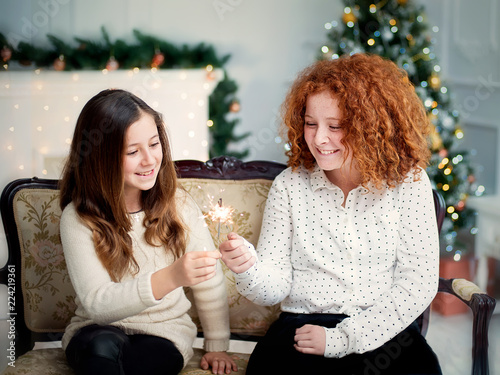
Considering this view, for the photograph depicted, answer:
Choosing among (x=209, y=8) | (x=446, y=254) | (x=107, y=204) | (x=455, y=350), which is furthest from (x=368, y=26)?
(x=107, y=204)

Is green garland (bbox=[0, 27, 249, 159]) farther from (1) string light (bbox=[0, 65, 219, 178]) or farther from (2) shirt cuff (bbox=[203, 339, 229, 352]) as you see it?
(2) shirt cuff (bbox=[203, 339, 229, 352])

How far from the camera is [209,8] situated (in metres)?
4.20

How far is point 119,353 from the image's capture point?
1.45 m

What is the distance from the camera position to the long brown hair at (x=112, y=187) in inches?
61.2

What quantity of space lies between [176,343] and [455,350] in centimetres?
171

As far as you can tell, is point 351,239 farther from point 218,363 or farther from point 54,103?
point 54,103

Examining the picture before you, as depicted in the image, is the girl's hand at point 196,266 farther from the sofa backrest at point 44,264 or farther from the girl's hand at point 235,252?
the sofa backrest at point 44,264

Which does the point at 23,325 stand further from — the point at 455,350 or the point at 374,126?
the point at 455,350

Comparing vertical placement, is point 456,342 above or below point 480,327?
below

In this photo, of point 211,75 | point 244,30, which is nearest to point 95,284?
point 211,75

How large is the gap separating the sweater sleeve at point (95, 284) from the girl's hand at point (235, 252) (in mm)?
197

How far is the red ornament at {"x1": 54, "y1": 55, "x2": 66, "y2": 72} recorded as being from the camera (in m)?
3.62

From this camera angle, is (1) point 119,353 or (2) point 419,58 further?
(2) point 419,58

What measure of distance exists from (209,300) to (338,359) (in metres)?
0.42
